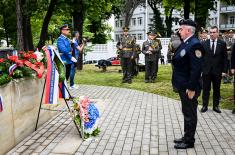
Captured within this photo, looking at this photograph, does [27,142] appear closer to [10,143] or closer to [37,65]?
[10,143]

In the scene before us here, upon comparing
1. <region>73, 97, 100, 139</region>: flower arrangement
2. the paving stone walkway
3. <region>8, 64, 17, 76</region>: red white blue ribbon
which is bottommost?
the paving stone walkway

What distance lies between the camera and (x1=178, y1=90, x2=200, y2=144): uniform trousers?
240 inches

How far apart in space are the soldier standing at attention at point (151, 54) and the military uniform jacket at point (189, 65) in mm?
8749

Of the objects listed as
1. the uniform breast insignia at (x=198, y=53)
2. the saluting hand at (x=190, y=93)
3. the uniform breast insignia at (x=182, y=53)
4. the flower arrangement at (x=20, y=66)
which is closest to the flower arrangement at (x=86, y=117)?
the flower arrangement at (x=20, y=66)

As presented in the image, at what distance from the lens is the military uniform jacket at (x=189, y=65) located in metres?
5.78

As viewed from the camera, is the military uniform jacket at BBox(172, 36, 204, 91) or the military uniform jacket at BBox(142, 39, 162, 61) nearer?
the military uniform jacket at BBox(172, 36, 204, 91)

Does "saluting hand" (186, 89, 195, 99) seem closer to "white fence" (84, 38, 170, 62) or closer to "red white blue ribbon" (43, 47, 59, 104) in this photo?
"red white blue ribbon" (43, 47, 59, 104)

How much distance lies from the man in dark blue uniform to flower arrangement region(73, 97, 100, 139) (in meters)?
1.57

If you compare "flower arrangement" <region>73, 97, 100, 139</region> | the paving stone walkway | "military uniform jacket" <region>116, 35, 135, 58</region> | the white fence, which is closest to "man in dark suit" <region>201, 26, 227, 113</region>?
the paving stone walkway

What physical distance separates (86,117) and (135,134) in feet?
3.35

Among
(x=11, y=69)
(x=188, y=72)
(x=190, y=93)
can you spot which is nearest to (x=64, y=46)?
(x=11, y=69)

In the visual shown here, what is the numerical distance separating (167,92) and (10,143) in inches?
278

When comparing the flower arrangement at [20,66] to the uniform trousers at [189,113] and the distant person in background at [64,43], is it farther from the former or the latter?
the distant person in background at [64,43]

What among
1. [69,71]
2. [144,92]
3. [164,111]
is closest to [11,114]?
[164,111]
